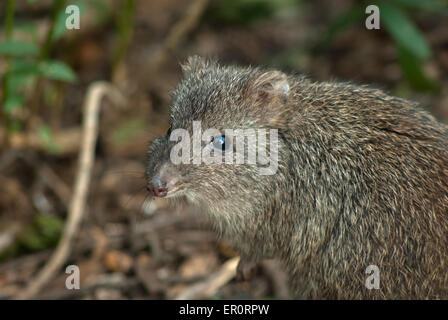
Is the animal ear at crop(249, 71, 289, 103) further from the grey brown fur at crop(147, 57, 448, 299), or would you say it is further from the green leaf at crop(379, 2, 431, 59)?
the green leaf at crop(379, 2, 431, 59)

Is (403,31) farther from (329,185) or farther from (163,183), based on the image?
(163,183)

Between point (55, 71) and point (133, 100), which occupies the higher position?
point (55, 71)

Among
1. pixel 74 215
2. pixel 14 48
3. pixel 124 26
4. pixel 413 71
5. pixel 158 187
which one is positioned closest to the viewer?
pixel 158 187

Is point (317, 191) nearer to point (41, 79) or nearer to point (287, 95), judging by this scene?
point (287, 95)

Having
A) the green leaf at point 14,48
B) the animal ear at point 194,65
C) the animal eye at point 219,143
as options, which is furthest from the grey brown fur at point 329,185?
the green leaf at point 14,48

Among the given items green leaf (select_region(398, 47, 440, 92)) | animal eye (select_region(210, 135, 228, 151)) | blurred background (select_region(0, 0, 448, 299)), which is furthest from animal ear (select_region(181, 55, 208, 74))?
green leaf (select_region(398, 47, 440, 92))

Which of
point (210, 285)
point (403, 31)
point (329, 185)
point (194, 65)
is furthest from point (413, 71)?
point (210, 285)
